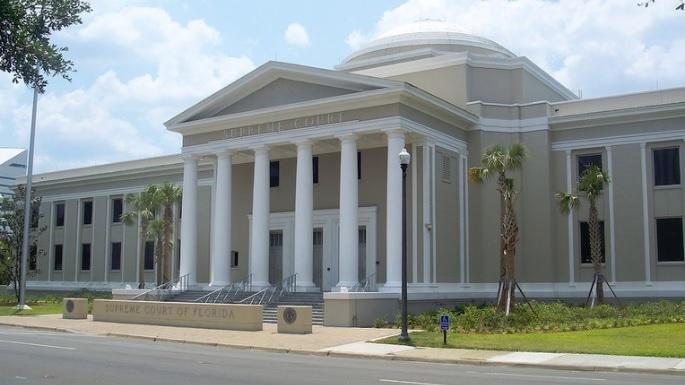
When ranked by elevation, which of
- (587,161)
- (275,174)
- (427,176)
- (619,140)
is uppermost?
(619,140)

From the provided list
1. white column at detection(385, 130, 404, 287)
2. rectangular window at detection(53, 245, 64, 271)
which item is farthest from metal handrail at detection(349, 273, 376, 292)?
rectangular window at detection(53, 245, 64, 271)

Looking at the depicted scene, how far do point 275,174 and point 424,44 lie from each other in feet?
35.3

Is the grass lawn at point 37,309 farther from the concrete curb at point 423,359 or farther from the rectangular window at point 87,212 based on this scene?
the concrete curb at point 423,359

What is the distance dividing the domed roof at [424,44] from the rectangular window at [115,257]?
805 inches

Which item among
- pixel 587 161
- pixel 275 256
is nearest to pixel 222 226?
pixel 275 256

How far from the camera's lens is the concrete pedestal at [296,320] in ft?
89.0

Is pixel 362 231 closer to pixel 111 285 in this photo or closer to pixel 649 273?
pixel 649 273

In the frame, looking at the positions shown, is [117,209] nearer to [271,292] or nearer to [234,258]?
[234,258]

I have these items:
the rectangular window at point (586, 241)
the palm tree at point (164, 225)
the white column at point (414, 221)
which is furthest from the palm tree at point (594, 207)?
the palm tree at point (164, 225)

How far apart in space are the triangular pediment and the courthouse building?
0.23 feet

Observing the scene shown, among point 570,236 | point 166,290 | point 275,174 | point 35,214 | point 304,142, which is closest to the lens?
point 304,142

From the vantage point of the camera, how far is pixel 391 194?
32.7m

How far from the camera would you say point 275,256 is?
1602 inches

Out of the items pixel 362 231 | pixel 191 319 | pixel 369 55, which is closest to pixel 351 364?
pixel 191 319
